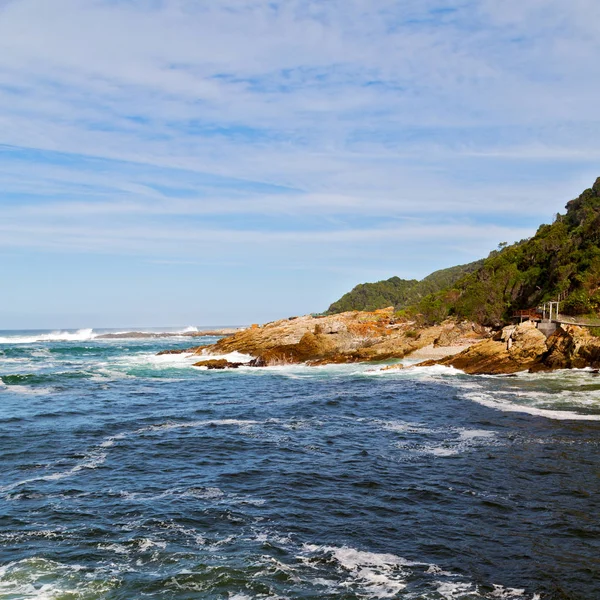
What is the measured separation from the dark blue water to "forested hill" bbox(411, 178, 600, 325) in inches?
1113

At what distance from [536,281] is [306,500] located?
2472 inches

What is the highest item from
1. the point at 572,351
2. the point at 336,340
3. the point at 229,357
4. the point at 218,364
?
the point at 336,340

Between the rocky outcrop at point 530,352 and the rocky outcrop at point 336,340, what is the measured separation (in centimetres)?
1134

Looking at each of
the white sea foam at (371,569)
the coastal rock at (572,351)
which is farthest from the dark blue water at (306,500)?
the coastal rock at (572,351)

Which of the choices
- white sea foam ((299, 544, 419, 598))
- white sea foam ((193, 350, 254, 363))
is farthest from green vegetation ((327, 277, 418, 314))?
white sea foam ((299, 544, 419, 598))

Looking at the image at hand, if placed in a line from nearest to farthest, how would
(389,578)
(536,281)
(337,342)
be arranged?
(389,578), (337,342), (536,281)

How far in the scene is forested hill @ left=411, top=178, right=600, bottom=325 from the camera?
54406 millimetres

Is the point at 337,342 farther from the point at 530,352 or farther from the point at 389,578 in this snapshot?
the point at 389,578

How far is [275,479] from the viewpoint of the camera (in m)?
17.0

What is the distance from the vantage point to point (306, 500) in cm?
1509

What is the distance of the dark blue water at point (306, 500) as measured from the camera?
10.5m

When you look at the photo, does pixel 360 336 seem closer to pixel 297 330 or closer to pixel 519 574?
pixel 297 330

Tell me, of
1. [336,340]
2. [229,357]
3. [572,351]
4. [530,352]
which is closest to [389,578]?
[572,351]

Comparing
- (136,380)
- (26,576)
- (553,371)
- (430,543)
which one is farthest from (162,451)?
(553,371)
